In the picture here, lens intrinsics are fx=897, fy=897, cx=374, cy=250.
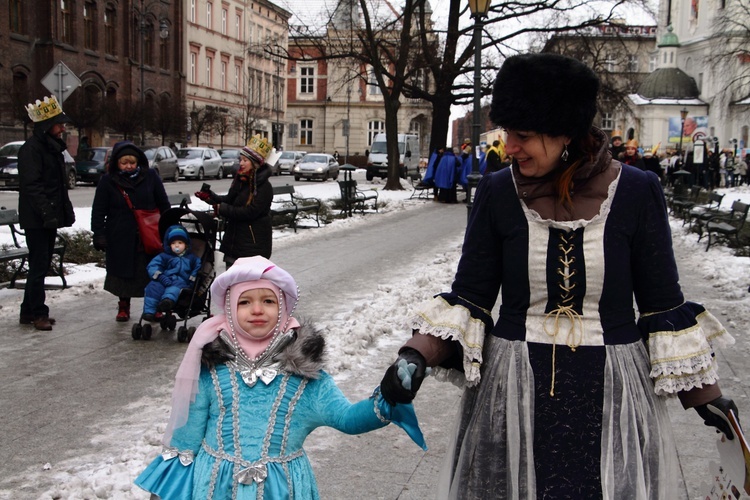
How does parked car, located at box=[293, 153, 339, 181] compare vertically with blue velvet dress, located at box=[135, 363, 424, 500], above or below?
below

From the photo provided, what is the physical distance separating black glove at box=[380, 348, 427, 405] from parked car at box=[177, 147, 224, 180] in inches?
1446

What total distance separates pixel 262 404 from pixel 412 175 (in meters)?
34.4

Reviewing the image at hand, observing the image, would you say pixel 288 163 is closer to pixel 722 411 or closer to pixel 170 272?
pixel 170 272

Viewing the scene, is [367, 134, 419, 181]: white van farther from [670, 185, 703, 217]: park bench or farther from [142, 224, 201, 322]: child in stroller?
[142, 224, 201, 322]: child in stroller

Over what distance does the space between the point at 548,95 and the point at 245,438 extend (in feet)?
4.62

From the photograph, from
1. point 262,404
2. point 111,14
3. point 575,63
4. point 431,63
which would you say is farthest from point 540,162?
point 111,14

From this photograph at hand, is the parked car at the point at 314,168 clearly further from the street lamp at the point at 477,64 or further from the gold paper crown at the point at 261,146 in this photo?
the gold paper crown at the point at 261,146

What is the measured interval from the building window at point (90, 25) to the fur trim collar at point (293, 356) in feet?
149

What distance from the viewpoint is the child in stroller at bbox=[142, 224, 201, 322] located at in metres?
7.47

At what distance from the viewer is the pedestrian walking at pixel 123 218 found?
8.00m

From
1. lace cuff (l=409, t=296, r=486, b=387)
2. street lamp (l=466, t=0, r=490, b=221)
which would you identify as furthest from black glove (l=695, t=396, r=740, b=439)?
street lamp (l=466, t=0, r=490, b=221)

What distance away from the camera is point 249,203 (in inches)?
312

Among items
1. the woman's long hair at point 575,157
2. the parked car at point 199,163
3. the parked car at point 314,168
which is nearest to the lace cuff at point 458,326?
the woman's long hair at point 575,157

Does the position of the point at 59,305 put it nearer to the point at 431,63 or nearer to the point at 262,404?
the point at 262,404
